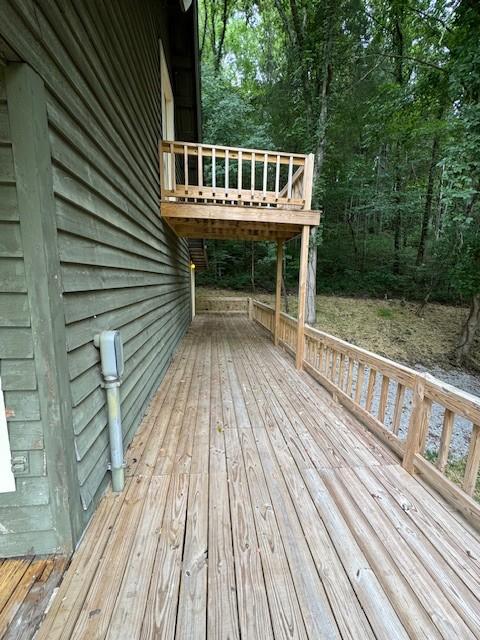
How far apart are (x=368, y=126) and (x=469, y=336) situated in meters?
7.13

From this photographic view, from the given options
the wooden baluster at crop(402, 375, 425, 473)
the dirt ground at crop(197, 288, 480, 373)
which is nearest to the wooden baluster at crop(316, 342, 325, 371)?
the wooden baluster at crop(402, 375, 425, 473)

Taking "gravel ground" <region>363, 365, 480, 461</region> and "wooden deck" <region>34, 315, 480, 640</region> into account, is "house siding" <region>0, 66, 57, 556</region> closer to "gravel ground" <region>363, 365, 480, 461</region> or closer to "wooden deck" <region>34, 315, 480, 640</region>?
"wooden deck" <region>34, 315, 480, 640</region>

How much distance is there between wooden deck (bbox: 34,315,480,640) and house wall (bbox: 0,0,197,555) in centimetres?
30

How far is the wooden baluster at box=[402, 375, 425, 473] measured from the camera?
6.63ft

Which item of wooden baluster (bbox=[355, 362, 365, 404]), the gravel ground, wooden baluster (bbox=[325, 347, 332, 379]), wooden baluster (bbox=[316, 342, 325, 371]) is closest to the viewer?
wooden baluster (bbox=[355, 362, 365, 404])

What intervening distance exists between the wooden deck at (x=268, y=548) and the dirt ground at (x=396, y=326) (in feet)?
22.7

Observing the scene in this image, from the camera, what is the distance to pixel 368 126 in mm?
8641

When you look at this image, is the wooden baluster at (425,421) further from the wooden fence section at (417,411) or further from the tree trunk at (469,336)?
the tree trunk at (469,336)

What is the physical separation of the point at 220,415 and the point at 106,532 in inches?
59.1

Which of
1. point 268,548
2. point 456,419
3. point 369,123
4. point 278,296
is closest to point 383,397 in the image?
point 268,548

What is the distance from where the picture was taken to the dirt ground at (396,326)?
8.33 m

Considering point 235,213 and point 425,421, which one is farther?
point 235,213

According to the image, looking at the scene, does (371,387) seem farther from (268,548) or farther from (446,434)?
(268,548)

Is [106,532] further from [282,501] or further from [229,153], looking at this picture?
[229,153]
